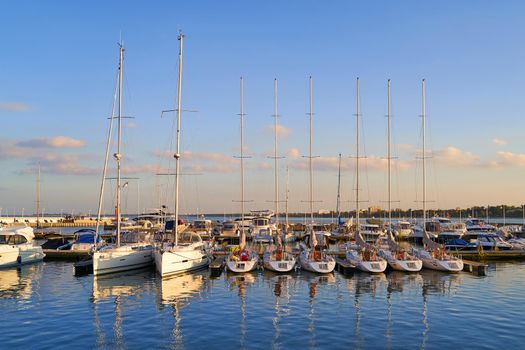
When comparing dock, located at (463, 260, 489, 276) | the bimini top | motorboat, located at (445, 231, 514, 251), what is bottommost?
dock, located at (463, 260, 489, 276)

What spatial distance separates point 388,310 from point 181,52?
87.8 feet

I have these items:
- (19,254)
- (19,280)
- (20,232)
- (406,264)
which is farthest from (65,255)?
(406,264)

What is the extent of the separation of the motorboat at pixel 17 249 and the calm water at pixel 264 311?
5.99m

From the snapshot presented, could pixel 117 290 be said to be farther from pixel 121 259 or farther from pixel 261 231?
pixel 261 231

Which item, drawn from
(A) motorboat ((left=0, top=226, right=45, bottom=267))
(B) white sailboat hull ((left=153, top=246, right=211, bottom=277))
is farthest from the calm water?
(A) motorboat ((left=0, top=226, right=45, bottom=267))

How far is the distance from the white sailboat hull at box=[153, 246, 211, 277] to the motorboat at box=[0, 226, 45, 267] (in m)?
13.1

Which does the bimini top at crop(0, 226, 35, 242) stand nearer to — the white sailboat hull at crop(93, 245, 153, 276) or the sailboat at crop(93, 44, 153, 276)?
the sailboat at crop(93, 44, 153, 276)

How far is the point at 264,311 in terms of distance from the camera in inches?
914

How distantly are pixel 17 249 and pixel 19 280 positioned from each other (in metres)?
8.49

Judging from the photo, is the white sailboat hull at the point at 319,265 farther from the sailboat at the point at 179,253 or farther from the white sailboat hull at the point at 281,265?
the sailboat at the point at 179,253

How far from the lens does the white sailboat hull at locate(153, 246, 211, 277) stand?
33.3 m

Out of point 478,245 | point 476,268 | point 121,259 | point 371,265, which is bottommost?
point 476,268

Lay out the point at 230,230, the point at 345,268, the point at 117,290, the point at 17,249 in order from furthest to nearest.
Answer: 1. the point at 230,230
2. the point at 17,249
3. the point at 345,268
4. the point at 117,290

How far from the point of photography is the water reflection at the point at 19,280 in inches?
1091
